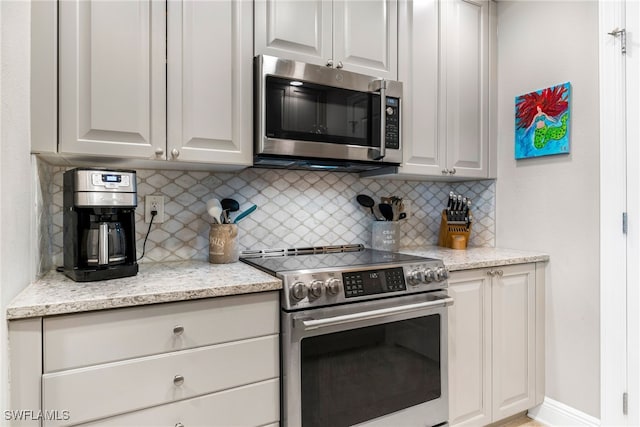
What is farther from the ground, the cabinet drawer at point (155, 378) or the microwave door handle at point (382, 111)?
the microwave door handle at point (382, 111)

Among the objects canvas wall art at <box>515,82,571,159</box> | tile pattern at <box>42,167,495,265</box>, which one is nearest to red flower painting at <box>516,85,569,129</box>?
canvas wall art at <box>515,82,571,159</box>

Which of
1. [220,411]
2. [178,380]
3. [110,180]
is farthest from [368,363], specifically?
[110,180]

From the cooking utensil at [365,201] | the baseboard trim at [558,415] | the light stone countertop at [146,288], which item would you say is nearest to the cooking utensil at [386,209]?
the cooking utensil at [365,201]

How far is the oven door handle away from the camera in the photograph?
1.36m

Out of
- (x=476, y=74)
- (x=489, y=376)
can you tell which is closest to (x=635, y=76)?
(x=476, y=74)

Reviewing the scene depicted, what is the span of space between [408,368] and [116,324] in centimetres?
122

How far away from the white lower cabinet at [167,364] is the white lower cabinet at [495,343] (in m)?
0.99

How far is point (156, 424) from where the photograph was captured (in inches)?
46.5

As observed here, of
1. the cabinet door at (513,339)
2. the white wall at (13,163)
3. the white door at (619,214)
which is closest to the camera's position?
the white wall at (13,163)

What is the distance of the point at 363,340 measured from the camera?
1534 mm

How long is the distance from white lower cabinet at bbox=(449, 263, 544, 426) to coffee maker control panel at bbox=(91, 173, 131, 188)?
152cm

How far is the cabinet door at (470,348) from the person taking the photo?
1.82 m

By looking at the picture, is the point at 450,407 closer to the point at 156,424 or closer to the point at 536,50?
the point at 156,424

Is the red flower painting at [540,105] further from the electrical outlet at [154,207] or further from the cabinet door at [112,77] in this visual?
the electrical outlet at [154,207]
